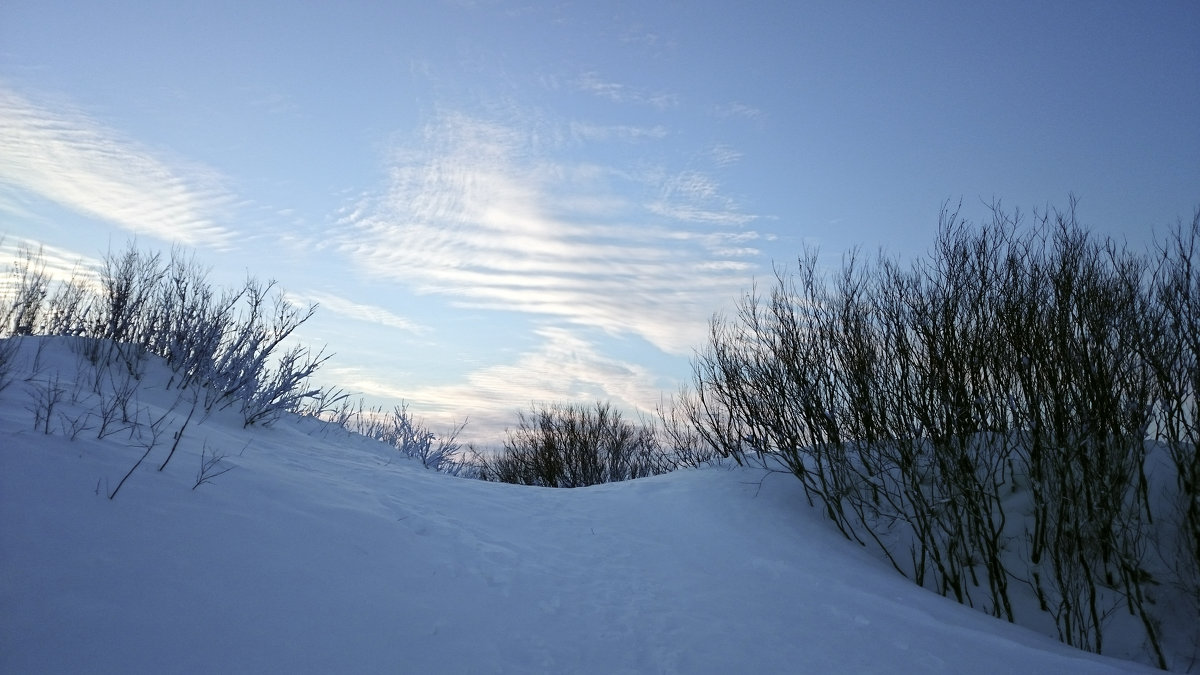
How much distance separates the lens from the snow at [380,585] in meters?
2.81

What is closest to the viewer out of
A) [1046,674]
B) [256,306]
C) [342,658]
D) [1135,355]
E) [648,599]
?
[342,658]

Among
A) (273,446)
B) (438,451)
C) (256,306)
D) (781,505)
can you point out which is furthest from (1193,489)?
(438,451)

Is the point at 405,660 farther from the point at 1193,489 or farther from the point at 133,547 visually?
the point at 1193,489

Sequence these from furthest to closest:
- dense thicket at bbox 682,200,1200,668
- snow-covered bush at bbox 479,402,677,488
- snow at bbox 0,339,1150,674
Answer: snow-covered bush at bbox 479,402,677,488 → dense thicket at bbox 682,200,1200,668 → snow at bbox 0,339,1150,674

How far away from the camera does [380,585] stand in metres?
3.91

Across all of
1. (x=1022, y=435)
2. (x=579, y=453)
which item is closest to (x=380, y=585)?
(x=1022, y=435)

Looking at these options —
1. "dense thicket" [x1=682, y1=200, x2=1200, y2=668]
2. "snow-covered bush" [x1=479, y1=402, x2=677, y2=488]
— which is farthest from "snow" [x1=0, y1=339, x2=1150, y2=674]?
"snow-covered bush" [x1=479, y1=402, x2=677, y2=488]

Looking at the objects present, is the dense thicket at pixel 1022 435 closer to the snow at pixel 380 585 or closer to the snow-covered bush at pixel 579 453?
the snow at pixel 380 585

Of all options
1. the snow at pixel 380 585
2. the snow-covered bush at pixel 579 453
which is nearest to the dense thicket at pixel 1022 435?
the snow at pixel 380 585

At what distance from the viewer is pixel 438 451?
16.5 metres

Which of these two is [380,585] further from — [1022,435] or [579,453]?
[579,453]

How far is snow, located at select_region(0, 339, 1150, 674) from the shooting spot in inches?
111

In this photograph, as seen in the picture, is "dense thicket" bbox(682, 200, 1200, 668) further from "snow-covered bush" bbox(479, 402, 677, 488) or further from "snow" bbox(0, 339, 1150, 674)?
"snow-covered bush" bbox(479, 402, 677, 488)

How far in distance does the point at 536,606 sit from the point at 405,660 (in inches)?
50.9
